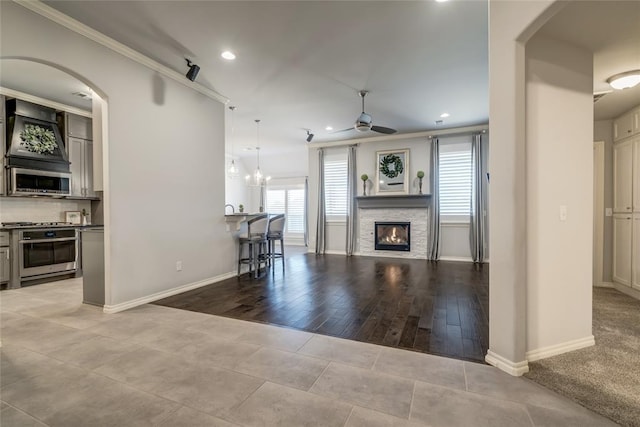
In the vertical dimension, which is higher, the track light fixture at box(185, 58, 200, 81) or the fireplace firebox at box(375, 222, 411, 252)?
the track light fixture at box(185, 58, 200, 81)

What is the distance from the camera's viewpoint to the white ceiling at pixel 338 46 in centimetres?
253

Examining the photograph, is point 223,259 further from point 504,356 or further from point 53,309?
point 504,356

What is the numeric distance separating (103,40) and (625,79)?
5508 mm

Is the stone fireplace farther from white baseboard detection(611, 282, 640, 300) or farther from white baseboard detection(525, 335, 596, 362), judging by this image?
white baseboard detection(525, 335, 596, 362)

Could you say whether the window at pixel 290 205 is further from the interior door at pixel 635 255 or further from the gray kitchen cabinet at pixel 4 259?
the interior door at pixel 635 255

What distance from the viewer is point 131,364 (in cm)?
204

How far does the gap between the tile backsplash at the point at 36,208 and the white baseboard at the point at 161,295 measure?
116 inches

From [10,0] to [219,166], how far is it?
2.66 m

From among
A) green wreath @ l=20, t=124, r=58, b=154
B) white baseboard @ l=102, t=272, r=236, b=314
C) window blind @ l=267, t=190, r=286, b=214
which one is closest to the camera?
white baseboard @ l=102, t=272, r=236, b=314

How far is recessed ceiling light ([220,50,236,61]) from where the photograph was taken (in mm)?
3330

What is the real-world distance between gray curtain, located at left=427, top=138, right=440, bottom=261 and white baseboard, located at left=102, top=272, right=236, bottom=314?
450cm

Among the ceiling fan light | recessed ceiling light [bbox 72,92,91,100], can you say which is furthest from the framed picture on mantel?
recessed ceiling light [bbox 72,92,91,100]

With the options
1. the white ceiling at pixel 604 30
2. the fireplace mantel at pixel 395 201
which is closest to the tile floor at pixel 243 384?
the white ceiling at pixel 604 30

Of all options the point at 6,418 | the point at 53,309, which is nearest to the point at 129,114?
the point at 53,309
